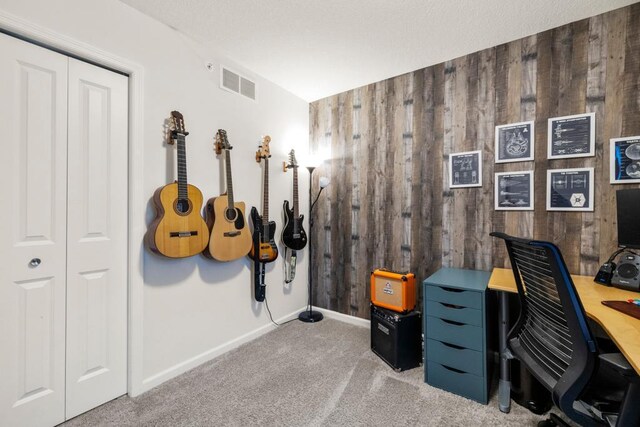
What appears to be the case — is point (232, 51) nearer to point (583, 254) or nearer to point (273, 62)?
point (273, 62)

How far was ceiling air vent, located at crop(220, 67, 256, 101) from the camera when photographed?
239cm

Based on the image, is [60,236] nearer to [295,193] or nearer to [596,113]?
[295,193]

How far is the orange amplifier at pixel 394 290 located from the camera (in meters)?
2.24

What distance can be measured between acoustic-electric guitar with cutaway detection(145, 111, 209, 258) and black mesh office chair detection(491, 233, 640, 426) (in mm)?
1887

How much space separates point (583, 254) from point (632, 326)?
39.6 inches

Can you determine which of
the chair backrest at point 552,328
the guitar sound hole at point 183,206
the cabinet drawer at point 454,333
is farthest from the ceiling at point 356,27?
the cabinet drawer at point 454,333

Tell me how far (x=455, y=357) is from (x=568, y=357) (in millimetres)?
854

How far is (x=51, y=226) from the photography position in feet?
5.16

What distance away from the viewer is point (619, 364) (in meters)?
0.92

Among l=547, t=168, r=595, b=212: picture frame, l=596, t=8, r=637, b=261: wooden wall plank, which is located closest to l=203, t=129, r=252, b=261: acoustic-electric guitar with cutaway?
l=547, t=168, r=595, b=212: picture frame

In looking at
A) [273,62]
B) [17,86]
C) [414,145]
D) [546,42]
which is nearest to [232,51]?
[273,62]

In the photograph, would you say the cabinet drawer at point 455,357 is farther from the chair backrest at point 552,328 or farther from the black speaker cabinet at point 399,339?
the chair backrest at point 552,328

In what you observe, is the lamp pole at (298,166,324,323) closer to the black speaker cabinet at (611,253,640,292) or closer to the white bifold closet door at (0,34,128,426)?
the white bifold closet door at (0,34,128,426)

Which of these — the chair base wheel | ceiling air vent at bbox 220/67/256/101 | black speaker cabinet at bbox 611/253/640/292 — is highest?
ceiling air vent at bbox 220/67/256/101
